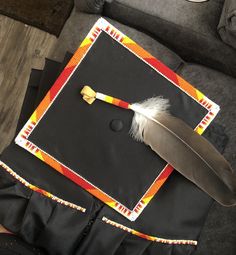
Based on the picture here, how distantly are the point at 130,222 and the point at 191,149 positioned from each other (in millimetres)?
224

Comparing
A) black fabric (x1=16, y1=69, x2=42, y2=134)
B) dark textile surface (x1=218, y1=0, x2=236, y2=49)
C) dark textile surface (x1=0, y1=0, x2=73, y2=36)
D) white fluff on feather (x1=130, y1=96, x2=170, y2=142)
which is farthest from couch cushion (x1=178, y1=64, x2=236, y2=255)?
dark textile surface (x1=0, y1=0, x2=73, y2=36)

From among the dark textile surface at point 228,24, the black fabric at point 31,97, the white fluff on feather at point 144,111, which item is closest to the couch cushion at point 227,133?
the dark textile surface at point 228,24

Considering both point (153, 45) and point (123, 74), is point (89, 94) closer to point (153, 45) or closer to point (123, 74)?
point (123, 74)

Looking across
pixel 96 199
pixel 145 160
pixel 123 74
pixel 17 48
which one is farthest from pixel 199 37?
pixel 17 48

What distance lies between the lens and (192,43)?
103 centimetres

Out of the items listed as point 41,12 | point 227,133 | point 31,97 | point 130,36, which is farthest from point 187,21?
point 41,12

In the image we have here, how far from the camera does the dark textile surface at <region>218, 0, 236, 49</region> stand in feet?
2.98

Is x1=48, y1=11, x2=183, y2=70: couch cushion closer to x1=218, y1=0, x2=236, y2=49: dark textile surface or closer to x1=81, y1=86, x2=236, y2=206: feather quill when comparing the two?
x1=218, y1=0, x2=236, y2=49: dark textile surface

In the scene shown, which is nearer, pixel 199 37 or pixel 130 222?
pixel 130 222

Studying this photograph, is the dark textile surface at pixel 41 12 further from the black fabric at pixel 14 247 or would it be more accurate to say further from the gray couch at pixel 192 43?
the black fabric at pixel 14 247

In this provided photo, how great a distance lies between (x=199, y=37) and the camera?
3.31ft

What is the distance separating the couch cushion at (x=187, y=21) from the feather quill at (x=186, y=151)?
12.0 inches

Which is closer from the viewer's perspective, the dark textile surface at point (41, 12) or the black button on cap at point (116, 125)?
the black button on cap at point (116, 125)

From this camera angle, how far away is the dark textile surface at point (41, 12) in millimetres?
1341
